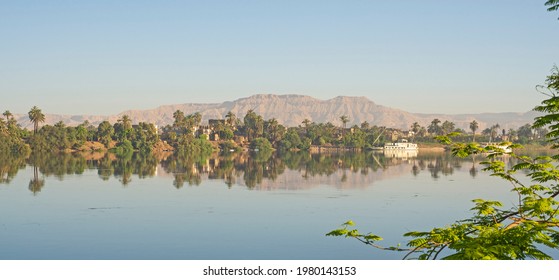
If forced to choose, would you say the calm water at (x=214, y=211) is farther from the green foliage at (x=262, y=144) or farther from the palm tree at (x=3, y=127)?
the green foliage at (x=262, y=144)

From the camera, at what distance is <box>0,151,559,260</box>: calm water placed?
31422 mm

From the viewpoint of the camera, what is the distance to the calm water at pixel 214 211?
103 feet

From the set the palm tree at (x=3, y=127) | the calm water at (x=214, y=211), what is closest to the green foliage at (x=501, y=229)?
the calm water at (x=214, y=211)

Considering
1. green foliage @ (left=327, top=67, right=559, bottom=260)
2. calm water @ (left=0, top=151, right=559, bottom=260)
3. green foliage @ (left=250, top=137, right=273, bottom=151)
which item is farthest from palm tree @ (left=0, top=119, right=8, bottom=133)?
green foliage @ (left=327, top=67, right=559, bottom=260)

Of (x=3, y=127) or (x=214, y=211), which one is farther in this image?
(x=3, y=127)

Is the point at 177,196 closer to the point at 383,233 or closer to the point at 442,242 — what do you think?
the point at 383,233

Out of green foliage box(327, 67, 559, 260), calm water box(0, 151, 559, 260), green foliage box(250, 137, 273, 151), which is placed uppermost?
green foliage box(327, 67, 559, 260)

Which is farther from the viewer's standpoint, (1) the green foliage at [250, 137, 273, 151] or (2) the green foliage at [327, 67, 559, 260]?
(1) the green foliage at [250, 137, 273, 151]

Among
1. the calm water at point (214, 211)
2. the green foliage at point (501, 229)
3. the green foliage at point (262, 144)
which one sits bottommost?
the calm water at point (214, 211)

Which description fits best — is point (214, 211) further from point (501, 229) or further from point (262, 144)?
point (262, 144)

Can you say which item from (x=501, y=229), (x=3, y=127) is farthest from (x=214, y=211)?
(x=3, y=127)

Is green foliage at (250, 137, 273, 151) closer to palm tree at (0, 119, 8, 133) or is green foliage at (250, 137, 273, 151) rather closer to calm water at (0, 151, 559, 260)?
palm tree at (0, 119, 8, 133)

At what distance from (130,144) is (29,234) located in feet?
416

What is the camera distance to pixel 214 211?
44625 mm
